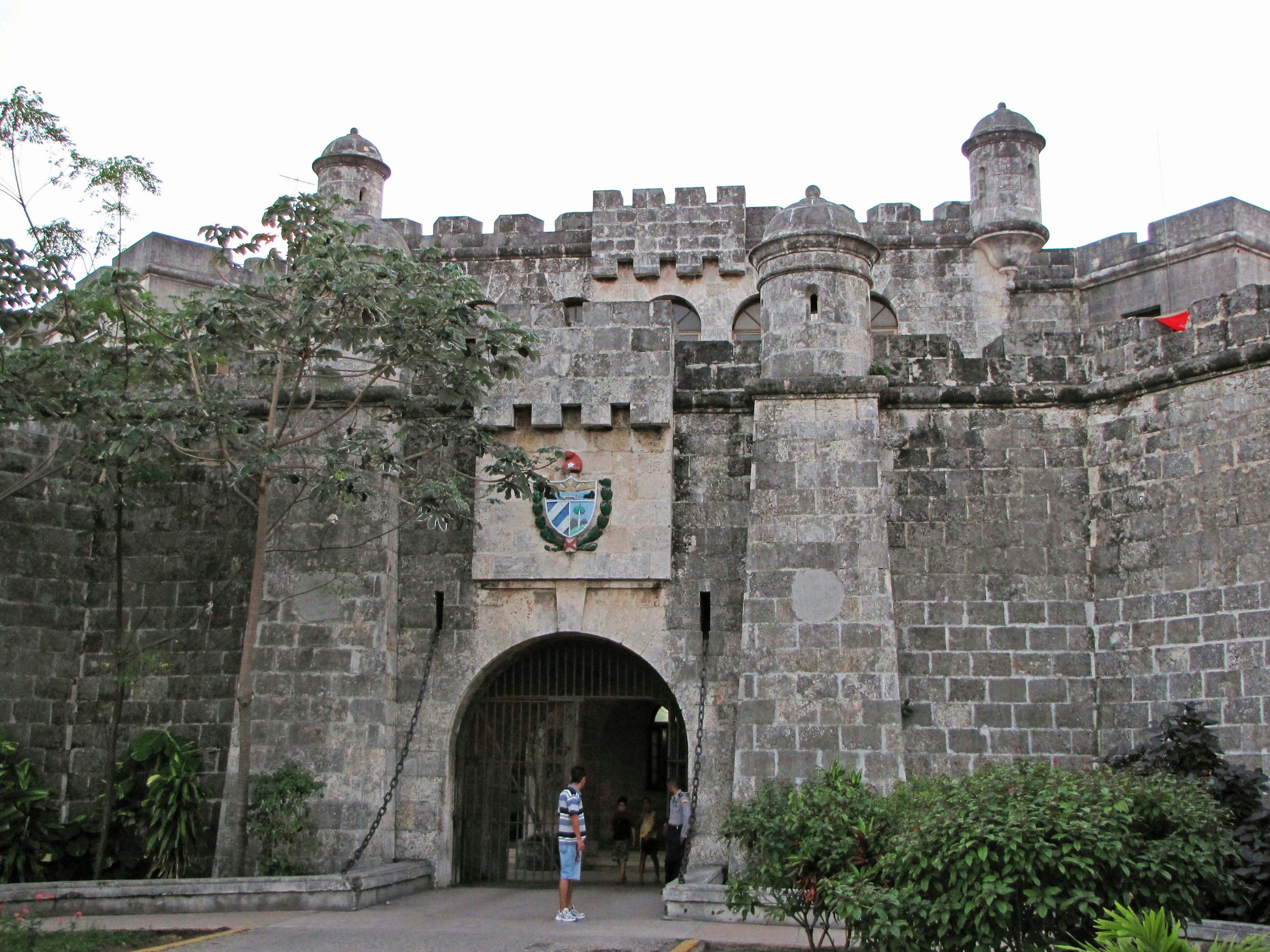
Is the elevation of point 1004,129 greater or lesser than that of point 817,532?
greater

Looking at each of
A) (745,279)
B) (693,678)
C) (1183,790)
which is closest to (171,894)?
(693,678)

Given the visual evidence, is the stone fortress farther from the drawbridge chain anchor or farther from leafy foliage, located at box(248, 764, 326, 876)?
leafy foliage, located at box(248, 764, 326, 876)

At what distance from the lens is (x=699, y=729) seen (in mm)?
12461

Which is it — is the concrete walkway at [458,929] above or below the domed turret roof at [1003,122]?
below

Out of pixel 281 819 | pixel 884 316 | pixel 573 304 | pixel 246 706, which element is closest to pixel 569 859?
pixel 281 819

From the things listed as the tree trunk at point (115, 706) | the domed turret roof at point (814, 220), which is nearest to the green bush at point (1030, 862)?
the domed turret roof at point (814, 220)

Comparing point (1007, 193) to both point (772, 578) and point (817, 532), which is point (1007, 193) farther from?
point (772, 578)

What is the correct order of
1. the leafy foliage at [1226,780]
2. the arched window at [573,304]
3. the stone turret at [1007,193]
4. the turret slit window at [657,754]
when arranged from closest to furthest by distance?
the leafy foliage at [1226,780], the arched window at [573,304], the stone turret at [1007,193], the turret slit window at [657,754]

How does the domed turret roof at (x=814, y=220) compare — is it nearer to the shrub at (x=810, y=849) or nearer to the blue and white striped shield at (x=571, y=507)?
the blue and white striped shield at (x=571, y=507)

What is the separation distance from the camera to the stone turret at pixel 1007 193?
20281 mm

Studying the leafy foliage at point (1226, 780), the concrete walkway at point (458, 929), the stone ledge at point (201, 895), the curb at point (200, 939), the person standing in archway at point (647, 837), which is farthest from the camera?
the person standing in archway at point (647, 837)

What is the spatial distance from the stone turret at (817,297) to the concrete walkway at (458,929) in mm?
5340

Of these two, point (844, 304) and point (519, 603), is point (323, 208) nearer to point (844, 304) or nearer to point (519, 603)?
point (519, 603)

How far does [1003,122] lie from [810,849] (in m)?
15.1
